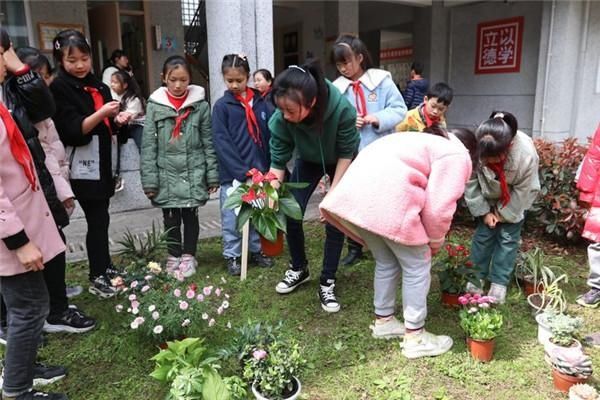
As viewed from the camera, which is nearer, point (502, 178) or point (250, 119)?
point (502, 178)

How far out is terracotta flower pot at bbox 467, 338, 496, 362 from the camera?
8.27 feet

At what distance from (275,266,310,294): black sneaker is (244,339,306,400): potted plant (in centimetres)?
118

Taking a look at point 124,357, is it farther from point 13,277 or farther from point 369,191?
point 369,191

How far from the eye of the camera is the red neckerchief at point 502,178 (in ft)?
9.55

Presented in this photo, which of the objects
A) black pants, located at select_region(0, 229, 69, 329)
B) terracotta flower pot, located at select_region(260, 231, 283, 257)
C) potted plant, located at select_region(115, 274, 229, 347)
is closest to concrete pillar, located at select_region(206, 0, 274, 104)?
terracotta flower pot, located at select_region(260, 231, 283, 257)

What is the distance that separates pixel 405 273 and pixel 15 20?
6.89 metres

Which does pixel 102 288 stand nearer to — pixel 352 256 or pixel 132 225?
pixel 132 225

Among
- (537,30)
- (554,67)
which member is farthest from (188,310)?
(537,30)

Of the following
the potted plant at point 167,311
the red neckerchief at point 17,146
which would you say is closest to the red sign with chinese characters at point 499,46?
the potted plant at point 167,311

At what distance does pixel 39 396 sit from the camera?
2148 millimetres

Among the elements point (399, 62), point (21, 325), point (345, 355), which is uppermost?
point (399, 62)

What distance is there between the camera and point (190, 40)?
36.6ft

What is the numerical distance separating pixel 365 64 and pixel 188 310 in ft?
6.81

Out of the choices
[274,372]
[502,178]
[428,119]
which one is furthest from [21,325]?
[428,119]
